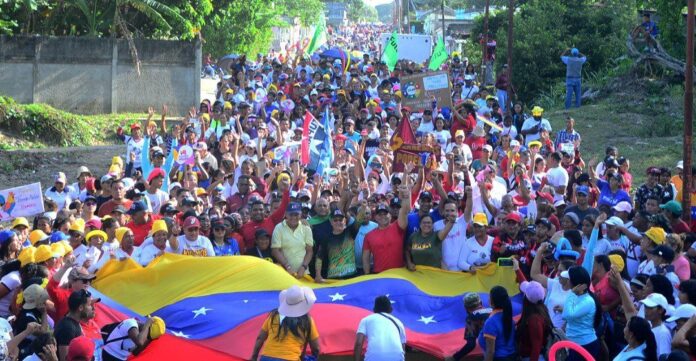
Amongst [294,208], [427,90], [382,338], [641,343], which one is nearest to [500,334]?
[382,338]

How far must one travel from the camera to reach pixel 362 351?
10250 millimetres

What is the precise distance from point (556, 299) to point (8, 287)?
5.22m

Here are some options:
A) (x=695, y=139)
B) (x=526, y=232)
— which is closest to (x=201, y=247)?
(x=526, y=232)

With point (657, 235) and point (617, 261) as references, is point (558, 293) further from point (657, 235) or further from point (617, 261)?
point (657, 235)

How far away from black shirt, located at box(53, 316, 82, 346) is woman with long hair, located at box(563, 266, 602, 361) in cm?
421

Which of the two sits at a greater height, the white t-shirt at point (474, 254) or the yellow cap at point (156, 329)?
the white t-shirt at point (474, 254)

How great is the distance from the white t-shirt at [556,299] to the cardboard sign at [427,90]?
1047 centimetres

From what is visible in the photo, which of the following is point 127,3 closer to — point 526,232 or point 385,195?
point 385,195

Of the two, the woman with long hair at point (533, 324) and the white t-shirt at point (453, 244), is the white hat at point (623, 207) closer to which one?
the white t-shirt at point (453, 244)

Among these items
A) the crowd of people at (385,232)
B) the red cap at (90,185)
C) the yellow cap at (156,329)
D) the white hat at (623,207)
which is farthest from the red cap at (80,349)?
the red cap at (90,185)

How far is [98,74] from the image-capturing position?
102ft

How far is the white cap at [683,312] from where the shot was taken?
873 centimetres

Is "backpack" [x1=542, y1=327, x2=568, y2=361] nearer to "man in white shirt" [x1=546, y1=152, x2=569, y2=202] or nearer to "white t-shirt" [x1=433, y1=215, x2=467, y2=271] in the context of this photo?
"white t-shirt" [x1=433, y1=215, x2=467, y2=271]

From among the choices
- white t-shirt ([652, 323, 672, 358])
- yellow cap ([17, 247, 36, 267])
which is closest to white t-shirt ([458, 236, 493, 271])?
white t-shirt ([652, 323, 672, 358])
